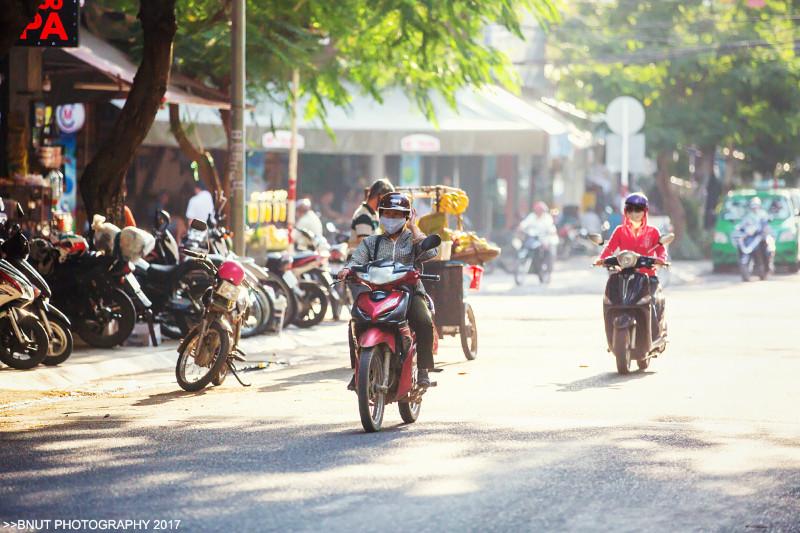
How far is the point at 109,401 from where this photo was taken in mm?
13086

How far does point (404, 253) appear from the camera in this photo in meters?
11.5

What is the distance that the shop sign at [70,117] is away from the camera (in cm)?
2523

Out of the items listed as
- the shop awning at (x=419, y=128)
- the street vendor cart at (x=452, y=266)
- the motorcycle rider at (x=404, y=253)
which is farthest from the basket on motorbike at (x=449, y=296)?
the shop awning at (x=419, y=128)

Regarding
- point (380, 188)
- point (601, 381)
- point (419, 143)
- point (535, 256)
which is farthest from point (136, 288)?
point (419, 143)

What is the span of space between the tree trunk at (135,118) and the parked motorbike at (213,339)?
4742 mm

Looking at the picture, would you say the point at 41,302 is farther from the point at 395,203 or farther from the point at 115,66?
the point at 115,66

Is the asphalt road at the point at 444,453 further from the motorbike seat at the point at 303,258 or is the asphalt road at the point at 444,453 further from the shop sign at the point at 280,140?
the shop sign at the point at 280,140

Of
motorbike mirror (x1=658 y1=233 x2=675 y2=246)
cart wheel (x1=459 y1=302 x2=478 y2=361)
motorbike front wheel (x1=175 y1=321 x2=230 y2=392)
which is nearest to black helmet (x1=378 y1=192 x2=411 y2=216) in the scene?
motorbike front wheel (x1=175 y1=321 x2=230 y2=392)

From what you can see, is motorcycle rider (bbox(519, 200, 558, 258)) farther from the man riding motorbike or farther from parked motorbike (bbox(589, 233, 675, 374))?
parked motorbike (bbox(589, 233, 675, 374))

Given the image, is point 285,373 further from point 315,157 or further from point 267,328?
point 315,157

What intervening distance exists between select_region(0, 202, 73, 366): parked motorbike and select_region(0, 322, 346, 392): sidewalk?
155 mm

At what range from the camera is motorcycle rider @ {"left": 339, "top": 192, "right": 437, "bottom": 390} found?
448 inches

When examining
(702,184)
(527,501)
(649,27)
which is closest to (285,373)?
(527,501)

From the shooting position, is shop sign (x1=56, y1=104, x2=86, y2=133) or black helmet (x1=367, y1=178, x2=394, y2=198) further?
shop sign (x1=56, y1=104, x2=86, y2=133)
